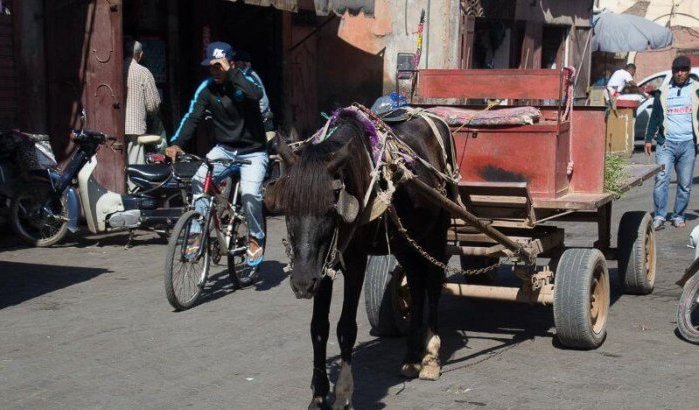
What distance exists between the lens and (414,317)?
5.90m

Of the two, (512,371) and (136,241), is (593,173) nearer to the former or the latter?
(512,371)

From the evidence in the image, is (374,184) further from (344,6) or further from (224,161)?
(344,6)

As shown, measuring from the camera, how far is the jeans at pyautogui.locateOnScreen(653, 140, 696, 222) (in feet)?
38.3

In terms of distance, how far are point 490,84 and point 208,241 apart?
2558 mm

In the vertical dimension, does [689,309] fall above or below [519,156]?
below

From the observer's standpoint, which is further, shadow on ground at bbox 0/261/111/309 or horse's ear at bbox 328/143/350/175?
shadow on ground at bbox 0/261/111/309

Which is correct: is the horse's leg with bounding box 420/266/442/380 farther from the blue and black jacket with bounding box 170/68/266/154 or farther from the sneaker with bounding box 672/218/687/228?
the sneaker with bounding box 672/218/687/228

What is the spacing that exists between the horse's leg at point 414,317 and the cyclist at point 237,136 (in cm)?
240

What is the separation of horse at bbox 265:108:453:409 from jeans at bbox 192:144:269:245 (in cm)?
229

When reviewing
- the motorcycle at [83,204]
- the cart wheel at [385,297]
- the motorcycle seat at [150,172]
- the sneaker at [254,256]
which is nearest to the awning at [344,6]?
the motorcycle seat at [150,172]

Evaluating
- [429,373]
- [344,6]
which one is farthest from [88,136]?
[429,373]

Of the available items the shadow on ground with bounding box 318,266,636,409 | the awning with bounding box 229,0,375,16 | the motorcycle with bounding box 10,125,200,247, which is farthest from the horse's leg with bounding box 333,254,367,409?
the awning with bounding box 229,0,375,16

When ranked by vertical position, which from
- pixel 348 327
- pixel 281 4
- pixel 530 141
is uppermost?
pixel 281 4

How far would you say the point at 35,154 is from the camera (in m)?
10.3
